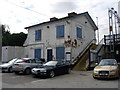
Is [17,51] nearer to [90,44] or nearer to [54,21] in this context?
[54,21]

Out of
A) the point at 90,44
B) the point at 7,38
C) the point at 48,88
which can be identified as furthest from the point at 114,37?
Answer: the point at 7,38

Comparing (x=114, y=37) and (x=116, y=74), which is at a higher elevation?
(x=114, y=37)

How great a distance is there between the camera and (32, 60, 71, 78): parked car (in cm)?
1220

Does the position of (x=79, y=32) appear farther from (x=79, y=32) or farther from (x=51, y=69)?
(x=51, y=69)

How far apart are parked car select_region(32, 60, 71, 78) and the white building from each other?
4970mm

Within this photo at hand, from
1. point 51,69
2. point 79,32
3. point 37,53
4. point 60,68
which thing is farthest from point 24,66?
point 79,32

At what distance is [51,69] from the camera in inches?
498

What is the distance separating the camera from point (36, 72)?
12375mm

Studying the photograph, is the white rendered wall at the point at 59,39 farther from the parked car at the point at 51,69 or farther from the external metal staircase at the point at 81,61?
the parked car at the point at 51,69

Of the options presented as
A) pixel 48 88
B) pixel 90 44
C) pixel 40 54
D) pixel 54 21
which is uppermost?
pixel 54 21

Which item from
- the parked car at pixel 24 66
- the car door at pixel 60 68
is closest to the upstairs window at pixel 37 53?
the parked car at pixel 24 66

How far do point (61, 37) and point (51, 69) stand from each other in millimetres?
8717

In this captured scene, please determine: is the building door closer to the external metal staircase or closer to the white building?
the white building

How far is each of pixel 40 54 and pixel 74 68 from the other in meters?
6.87
